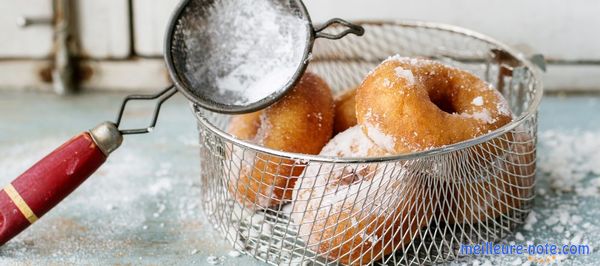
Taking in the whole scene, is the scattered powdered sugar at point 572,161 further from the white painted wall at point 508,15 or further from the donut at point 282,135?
the donut at point 282,135

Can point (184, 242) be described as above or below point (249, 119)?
below

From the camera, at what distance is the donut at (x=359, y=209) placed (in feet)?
2.66

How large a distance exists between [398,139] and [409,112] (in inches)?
1.2

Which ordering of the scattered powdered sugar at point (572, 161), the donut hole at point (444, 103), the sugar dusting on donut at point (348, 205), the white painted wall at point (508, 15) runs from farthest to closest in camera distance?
the white painted wall at point (508, 15) → the scattered powdered sugar at point (572, 161) → the donut hole at point (444, 103) → the sugar dusting on donut at point (348, 205)

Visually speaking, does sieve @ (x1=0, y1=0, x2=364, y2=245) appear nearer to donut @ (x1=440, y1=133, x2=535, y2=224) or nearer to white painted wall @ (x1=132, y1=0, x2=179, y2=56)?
donut @ (x1=440, y1=133, x2=535, y2=224)

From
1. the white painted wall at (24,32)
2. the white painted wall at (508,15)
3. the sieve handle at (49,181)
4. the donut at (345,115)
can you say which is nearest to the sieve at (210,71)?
the sieve handle at (49,181)

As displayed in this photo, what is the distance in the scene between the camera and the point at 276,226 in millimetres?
909

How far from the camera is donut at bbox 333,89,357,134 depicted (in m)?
0.98

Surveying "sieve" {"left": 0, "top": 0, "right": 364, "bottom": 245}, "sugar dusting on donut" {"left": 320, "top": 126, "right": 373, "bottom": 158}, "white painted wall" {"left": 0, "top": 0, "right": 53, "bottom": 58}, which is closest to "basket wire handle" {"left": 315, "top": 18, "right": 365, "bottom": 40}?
"sieve" {"left": 0, "top": 0, "right": 364, "bottom": 245}

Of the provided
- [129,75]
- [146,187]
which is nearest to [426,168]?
[146,187]

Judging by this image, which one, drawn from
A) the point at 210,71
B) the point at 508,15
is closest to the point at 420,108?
the point at 210,71

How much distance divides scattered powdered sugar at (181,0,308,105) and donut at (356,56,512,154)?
13 centimetres

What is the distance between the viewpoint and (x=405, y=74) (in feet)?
2.79

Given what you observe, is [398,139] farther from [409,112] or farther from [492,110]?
[492,110]
